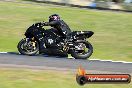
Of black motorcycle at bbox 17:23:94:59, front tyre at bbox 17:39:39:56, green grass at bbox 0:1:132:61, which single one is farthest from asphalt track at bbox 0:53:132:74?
green grass at bbox 0:1:132:61

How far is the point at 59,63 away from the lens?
17.0 meters

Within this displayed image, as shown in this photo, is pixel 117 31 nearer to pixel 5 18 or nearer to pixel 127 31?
pixel 127 31

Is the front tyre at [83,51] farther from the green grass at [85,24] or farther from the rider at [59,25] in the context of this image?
the green grass at [85,24]

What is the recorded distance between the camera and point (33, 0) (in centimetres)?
4128

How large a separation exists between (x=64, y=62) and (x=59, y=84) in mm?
4265

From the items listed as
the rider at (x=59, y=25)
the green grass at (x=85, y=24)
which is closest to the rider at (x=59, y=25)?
the rider at (x=59, y=25)

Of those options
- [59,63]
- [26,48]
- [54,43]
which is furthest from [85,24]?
[59,63]

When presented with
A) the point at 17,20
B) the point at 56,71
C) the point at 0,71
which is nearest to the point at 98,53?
the point at 56,71

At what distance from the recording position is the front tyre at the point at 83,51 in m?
18.2

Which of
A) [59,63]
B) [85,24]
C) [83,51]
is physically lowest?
Result: [85,24]

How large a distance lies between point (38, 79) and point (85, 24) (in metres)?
19.1

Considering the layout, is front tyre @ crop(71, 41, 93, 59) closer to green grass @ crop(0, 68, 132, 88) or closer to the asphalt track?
the asphalt track

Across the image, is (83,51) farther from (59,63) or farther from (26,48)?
(26,48)

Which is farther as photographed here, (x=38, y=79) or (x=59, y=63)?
(x=59, y=63)
